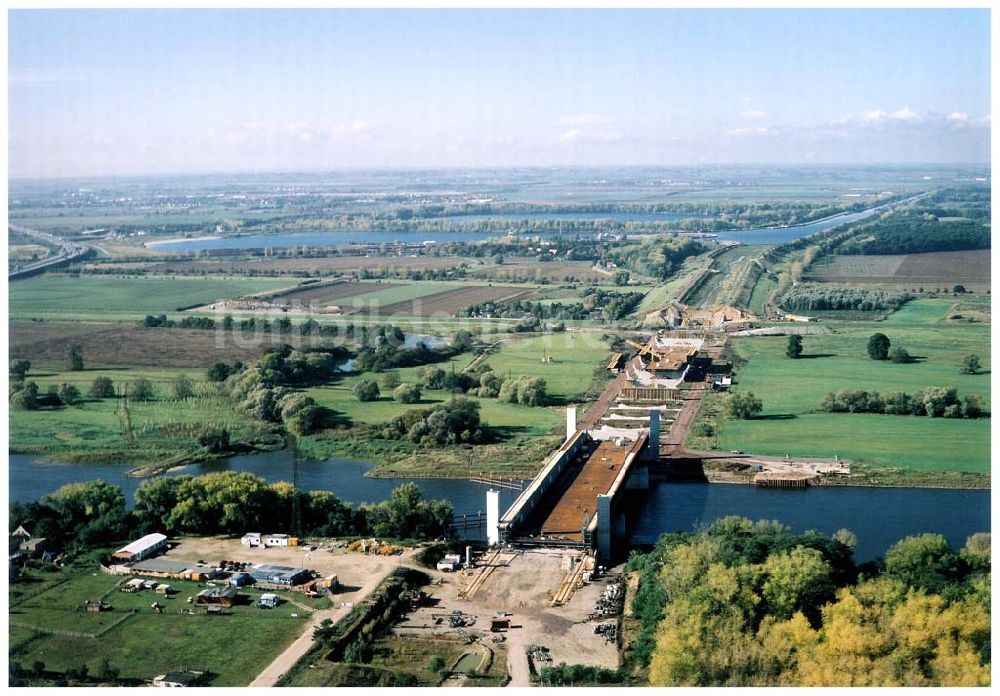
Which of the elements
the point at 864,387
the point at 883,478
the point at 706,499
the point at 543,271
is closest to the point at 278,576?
the point at 706,499

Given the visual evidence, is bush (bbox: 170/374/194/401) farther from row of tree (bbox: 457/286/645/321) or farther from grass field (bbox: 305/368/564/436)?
row of tree (bbox: 457/286/645/321)

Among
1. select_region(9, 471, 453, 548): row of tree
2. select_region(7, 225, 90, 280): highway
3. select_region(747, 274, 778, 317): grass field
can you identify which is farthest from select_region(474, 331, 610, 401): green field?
select_region(7, 225, 90, 280): highway

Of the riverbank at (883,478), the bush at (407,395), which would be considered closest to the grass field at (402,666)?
the riverbank at (883,478)

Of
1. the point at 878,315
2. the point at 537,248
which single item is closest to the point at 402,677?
the point at 878,315

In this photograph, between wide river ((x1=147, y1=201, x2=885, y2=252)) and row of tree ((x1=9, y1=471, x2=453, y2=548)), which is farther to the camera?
wide river ((x1=147, y1=201, x2=885, y2=252))

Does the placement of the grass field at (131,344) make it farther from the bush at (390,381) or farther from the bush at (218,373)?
the bush at (390,381)
